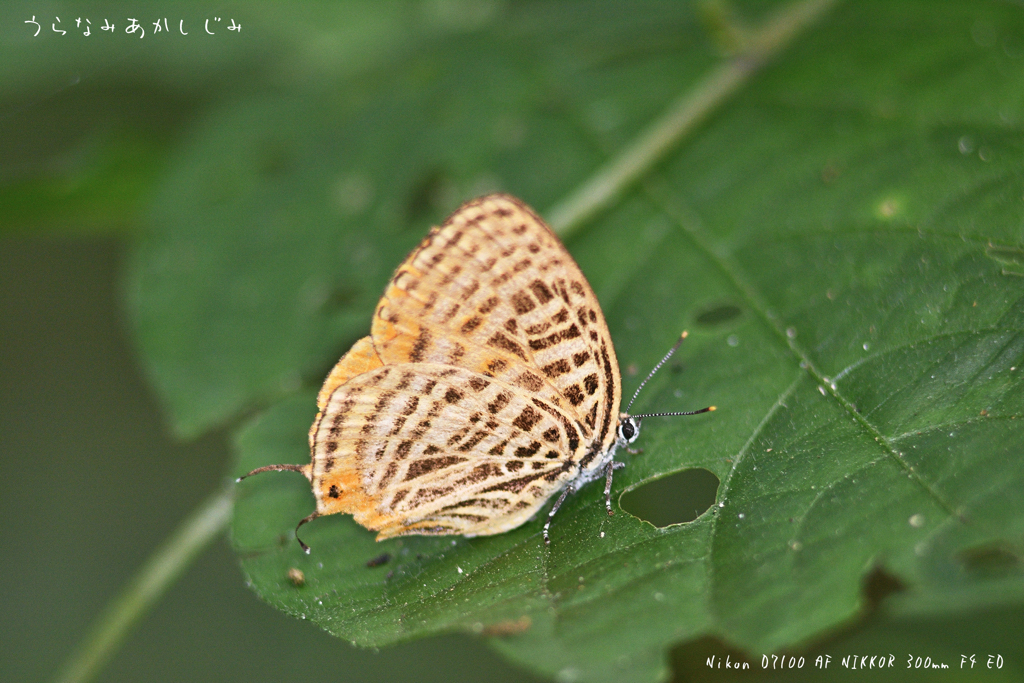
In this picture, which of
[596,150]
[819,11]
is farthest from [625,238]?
[819,11]

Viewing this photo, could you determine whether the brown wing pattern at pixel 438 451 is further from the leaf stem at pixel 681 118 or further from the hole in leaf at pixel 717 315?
the leaf stem at pixel 681 118

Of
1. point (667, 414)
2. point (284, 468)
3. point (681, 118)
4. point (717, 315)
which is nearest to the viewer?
point (284, 468)

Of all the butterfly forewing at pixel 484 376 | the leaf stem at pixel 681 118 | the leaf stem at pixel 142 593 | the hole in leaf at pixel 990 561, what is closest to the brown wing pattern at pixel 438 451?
the butterfly forewing at pixel 484 376

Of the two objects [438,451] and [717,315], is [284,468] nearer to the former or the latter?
[438,451]

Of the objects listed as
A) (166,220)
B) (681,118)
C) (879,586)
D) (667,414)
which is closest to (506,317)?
(667,414)

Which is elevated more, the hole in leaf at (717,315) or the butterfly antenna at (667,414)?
the hole in leaf at (717,315)

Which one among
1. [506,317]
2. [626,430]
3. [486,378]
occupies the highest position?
[506,317]

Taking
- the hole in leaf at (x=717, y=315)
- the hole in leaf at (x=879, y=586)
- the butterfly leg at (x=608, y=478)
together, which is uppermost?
the hole in leaf at (x=717, y=315)

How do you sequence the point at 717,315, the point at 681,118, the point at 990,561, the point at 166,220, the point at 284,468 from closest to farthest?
the point at 990,561
the point at 284,468
the point at 717,315
the point at 681,118
the point at 166,220
